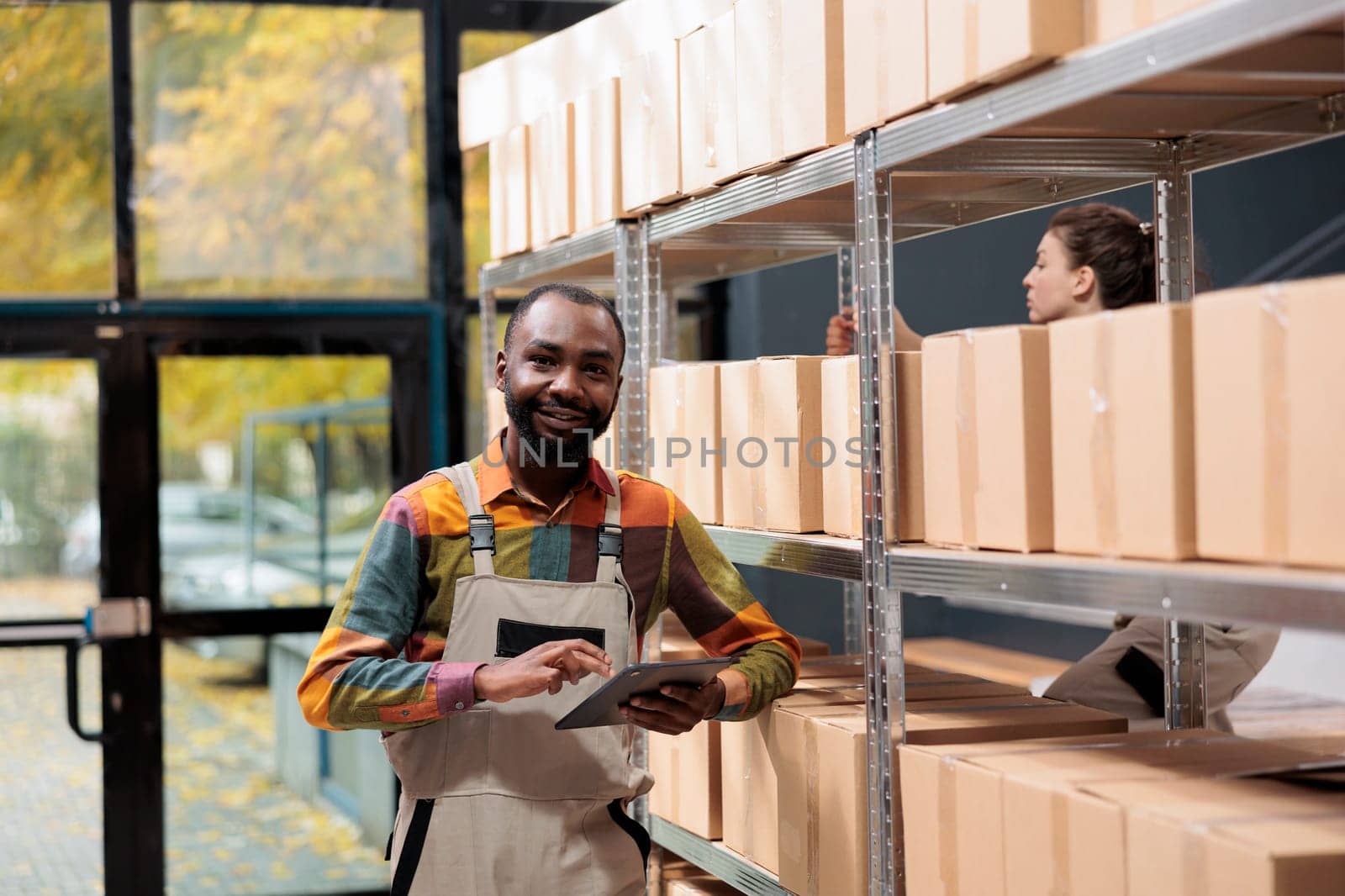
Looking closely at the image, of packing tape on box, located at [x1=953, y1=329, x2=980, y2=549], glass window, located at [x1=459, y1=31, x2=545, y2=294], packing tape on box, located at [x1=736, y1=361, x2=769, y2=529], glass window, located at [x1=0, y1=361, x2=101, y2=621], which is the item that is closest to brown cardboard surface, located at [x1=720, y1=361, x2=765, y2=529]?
packing tape on box, located at [x1=736, y1=361, x2=769, y2=529]

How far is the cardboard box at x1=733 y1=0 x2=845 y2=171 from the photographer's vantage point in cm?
219

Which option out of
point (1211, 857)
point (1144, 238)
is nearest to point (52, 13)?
point (1144, 238)

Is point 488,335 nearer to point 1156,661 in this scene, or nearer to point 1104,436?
point 1156,661

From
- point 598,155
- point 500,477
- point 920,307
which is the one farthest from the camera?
point 920,307

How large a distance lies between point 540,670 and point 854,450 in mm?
659

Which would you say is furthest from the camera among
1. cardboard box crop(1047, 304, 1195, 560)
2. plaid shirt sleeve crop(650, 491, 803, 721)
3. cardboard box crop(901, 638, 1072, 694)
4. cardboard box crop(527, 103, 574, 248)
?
cardboard box crop(901, 638, 1072, 694)

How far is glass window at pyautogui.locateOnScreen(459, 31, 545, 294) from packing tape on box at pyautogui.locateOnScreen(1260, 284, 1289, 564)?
11.6ft

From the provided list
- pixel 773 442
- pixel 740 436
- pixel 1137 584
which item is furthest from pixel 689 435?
pixel 1137 584

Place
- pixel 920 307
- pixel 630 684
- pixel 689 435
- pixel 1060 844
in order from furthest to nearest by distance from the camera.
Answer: pixel 920 307, pixel 689 435, pixel 630 684, pixel 1060 844

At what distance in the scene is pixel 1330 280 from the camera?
4.45 ft

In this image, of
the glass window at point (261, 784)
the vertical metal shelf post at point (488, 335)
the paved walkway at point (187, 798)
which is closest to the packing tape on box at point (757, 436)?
the vertical metal shelf post at point (488, 335)

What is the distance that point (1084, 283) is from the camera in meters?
2.37

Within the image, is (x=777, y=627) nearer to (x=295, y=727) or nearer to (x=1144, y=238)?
(x=1144, y=238)

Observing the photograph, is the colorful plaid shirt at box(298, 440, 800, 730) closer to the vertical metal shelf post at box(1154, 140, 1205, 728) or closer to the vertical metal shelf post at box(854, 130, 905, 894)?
the vertical metal shelf post at box(854, 130, 905, 894)
